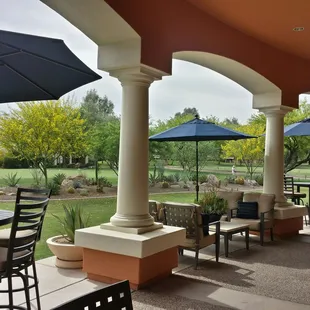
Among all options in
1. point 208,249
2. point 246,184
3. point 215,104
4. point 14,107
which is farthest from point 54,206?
point 215,104

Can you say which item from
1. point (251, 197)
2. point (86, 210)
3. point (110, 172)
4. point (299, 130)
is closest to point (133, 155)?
point (251, 197)

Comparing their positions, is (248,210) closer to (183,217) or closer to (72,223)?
(183,217)

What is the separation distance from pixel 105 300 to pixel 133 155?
10.0 ft

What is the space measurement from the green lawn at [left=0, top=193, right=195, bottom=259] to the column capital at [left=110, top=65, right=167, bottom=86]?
2858mm

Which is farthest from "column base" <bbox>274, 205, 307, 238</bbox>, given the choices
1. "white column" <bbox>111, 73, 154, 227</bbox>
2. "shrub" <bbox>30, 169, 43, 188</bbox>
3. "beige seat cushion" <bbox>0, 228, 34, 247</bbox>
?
"shrub" <bbox>30, 169, 43, 188</bbox>

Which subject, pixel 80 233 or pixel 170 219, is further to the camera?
pixel 170 219

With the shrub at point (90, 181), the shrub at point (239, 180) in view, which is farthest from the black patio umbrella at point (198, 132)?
the shrub at point (239, 180)

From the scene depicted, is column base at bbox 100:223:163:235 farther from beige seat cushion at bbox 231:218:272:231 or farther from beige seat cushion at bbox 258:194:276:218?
beige seat cushion at bbox 258:194:276:218

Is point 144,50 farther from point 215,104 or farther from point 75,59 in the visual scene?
point 215,104

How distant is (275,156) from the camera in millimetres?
6918

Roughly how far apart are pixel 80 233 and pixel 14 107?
7996 millimetres

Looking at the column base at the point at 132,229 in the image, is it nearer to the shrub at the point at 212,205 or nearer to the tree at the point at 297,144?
the shrub at the point at 212,205

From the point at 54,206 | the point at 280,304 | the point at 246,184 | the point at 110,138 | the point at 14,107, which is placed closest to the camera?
the point at 280,304

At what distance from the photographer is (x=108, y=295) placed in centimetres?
126
